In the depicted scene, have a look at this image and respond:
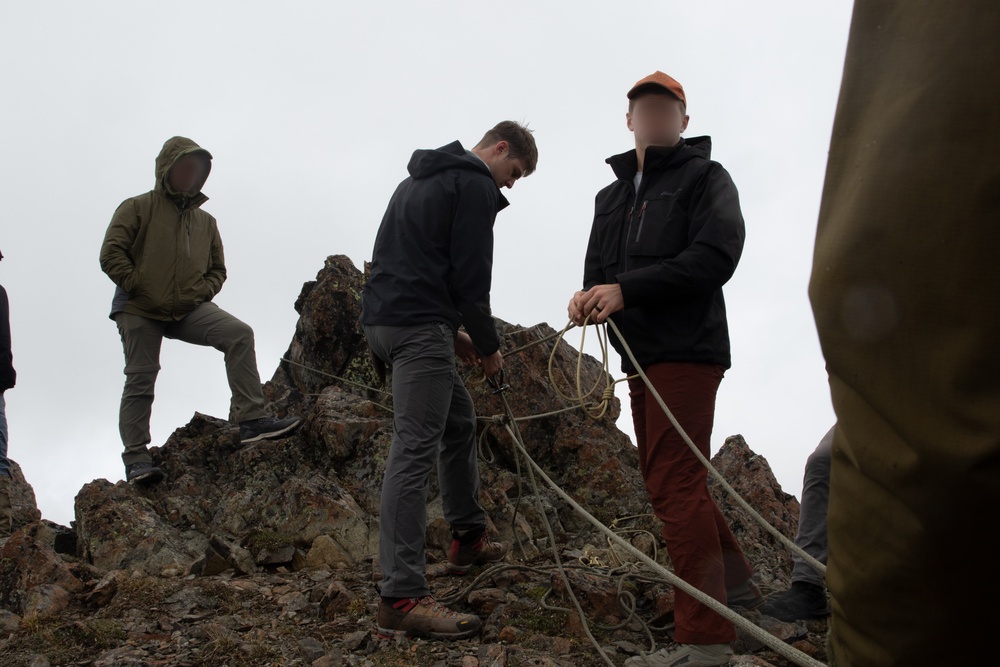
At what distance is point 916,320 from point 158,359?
22.4ft

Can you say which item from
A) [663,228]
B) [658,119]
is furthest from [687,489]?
[658,119]

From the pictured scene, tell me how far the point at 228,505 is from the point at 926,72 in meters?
6.21

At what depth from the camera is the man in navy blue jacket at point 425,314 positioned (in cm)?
420

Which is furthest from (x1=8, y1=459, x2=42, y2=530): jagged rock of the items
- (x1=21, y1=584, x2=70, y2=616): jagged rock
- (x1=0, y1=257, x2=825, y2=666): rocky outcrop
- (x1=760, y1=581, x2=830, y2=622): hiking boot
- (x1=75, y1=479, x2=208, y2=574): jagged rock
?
(x1=760, y1=581, x2=830, y2=622): hiking boot

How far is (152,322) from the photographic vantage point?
22.8 ft

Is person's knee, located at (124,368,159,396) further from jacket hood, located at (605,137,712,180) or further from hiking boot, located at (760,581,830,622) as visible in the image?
hiking boot, located at (760,581,830,622)

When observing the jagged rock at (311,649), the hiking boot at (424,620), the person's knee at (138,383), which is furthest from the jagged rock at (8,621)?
the person's knee at (138,383)

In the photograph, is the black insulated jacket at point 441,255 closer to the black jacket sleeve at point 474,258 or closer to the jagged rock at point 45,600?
the black jacket sleeve at point 474,258

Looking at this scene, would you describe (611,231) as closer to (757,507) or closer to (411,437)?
(411,437)

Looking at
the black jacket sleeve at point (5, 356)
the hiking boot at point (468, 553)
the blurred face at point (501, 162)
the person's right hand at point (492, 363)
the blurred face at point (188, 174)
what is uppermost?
the blurred face at point (188, 174)

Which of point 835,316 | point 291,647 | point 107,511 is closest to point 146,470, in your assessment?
point 107,511

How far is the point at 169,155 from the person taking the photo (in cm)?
708

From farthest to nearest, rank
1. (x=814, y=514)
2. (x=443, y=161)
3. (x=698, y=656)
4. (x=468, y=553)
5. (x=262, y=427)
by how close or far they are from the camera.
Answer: (x=262, y=427) < (x=468, y=553) < (x=443, y=161) < (x=814, y=514) < (x=698, y=656)

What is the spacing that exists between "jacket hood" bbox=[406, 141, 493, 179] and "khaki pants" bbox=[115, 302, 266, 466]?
3.03 meters
